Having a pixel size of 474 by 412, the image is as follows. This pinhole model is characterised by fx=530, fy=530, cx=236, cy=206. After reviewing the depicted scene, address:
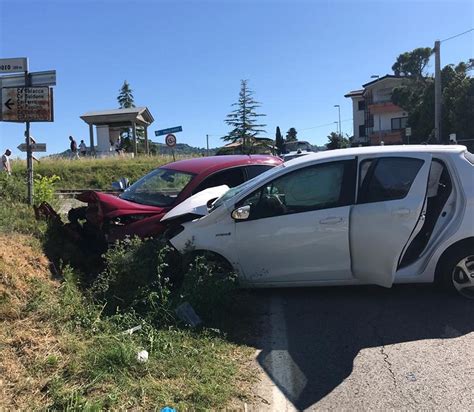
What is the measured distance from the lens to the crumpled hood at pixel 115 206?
6.75 metres

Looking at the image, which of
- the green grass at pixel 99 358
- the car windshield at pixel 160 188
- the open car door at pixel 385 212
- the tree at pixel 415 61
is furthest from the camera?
the tree at pixel 415 61

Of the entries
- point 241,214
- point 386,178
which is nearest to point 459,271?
point 386,178

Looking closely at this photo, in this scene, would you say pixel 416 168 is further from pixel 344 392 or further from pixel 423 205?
pixel 344 392

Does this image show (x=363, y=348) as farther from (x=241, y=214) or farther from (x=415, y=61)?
(x=415, y=61)

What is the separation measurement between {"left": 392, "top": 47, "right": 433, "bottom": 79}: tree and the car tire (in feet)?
188

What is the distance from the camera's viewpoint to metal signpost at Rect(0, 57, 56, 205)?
28.3 ft

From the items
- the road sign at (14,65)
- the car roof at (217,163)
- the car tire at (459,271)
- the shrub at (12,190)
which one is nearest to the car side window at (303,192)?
the car tire at (459,271)

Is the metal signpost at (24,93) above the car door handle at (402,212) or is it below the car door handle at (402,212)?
above

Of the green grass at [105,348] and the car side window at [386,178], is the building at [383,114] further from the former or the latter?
the green grass at [105,348]

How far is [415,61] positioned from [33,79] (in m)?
57.5

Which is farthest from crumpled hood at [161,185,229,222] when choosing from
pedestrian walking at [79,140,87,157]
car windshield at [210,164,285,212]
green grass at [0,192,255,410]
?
pedestrian walking at [79,140,87,157]

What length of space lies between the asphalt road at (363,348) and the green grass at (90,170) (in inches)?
749

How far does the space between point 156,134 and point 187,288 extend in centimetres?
1961

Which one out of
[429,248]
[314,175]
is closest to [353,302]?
[429,248]
